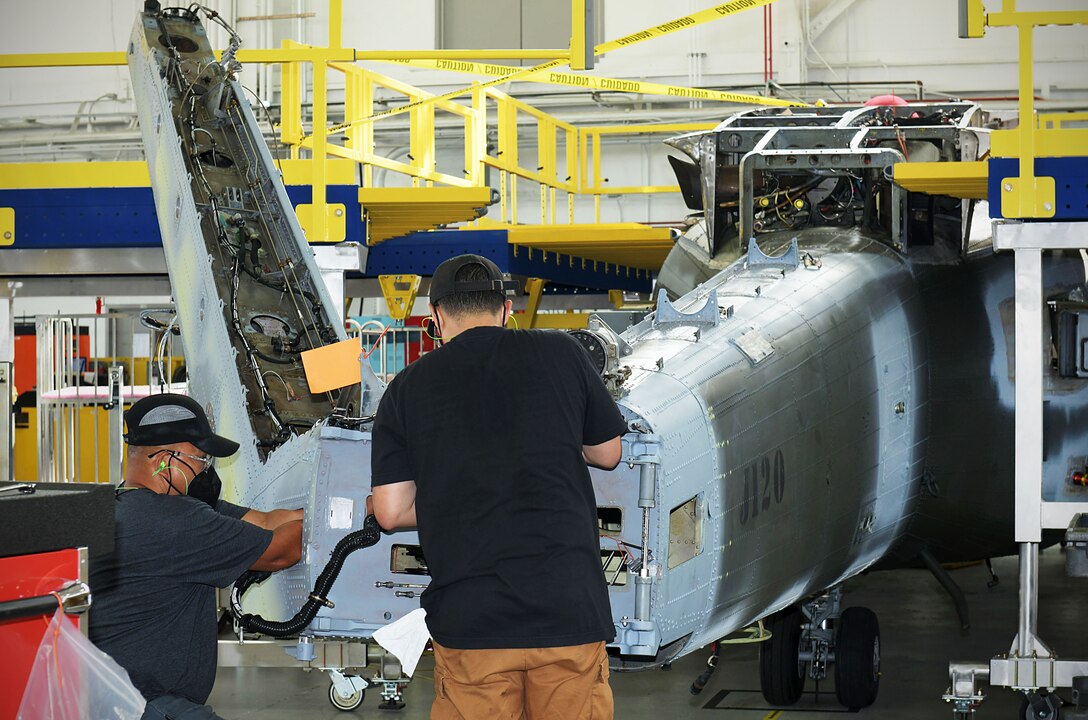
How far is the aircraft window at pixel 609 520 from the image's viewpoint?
4815 mm

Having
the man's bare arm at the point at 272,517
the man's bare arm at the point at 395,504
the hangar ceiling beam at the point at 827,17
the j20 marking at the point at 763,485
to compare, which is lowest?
the man's bare arm at the point at 272,517

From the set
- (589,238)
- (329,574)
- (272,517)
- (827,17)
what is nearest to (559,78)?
(589,238)

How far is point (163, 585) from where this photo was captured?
4418 millimetres

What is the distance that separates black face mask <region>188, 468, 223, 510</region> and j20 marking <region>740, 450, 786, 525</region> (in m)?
1.93

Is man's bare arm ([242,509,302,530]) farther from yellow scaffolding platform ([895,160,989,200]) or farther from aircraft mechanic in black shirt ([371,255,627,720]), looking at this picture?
yellow scaffolding platform ([895,160,989,200])

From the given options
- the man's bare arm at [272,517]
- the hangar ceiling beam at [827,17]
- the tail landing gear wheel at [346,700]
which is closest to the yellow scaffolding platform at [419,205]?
the tail landing gear wheel at [346,700]

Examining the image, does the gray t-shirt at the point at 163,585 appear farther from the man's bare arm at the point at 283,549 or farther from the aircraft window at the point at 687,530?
the aircraft window at the point at 687,530

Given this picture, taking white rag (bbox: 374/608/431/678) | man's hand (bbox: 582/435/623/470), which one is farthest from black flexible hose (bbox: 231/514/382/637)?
man's hand (bbox: 582/435/623/470)

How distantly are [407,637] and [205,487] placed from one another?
98 centimetres

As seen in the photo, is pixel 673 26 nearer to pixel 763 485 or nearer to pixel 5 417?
pixel 763 485

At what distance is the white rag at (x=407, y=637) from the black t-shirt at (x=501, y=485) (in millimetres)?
373

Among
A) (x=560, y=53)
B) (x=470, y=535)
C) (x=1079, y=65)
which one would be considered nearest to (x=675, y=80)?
(x=1079, y=65)

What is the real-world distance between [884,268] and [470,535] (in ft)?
13.5

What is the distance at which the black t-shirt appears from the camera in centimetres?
380
